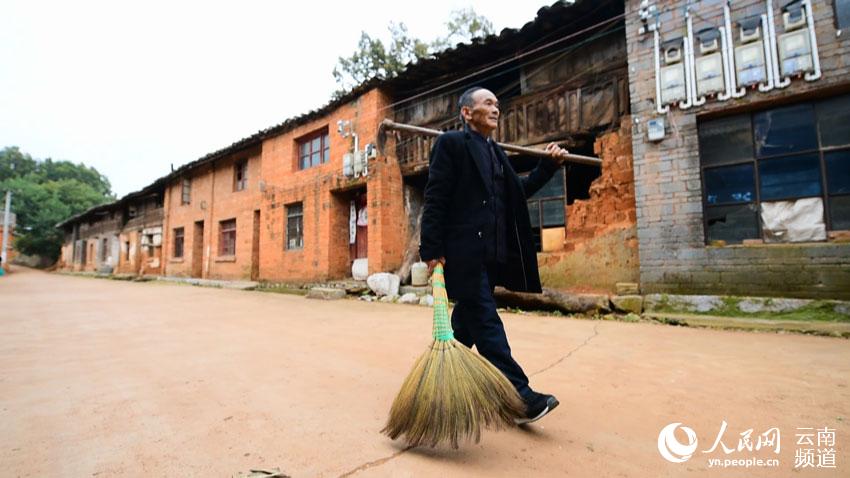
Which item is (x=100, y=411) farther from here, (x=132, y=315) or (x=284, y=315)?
(x=132, y=315)

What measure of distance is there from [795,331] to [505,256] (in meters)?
4.73

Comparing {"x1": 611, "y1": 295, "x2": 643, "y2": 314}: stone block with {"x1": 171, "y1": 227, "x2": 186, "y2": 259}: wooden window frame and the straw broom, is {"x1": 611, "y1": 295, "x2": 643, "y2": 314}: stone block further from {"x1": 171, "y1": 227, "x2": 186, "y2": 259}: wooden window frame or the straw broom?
{"x1": 171, "y1": 227, "x2": 186, "y2": 259}: wooden window frame

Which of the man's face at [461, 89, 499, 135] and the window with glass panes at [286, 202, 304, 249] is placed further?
the window with glass panes at [286, 202, 304, 249]

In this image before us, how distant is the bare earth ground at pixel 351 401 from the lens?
4.70 feet

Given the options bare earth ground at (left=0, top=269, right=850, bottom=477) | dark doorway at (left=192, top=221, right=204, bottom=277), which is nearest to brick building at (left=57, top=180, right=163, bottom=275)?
dark doorway at (left=192, top=221, right=204, bottom=277)

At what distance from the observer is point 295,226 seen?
11609 mm

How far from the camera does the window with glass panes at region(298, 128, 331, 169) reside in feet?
36.7

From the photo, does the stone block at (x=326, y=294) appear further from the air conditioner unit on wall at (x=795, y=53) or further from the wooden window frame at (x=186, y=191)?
the wooden window frame at (x=186, y=191)

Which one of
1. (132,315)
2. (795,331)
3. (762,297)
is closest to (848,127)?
(762,297)

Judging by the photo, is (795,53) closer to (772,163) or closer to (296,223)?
(772,163)

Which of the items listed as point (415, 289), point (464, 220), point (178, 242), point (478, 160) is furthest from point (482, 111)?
point (178, 242)

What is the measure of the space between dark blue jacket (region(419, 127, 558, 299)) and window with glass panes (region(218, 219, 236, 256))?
14.0m

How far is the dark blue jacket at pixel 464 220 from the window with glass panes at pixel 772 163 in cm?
510

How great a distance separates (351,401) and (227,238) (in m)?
14.2
